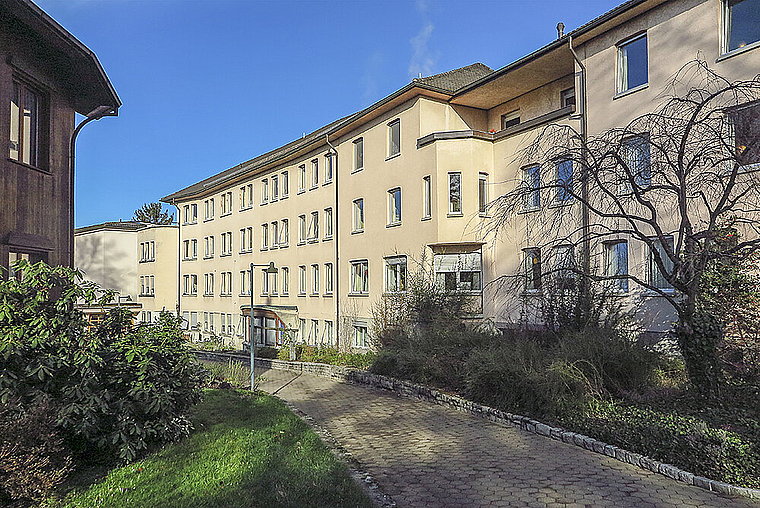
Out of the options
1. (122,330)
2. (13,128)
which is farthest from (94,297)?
(13,128)

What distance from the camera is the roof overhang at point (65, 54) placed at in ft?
33.9

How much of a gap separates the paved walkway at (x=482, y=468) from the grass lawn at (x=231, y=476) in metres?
0.78

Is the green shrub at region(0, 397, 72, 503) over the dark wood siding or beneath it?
beneath

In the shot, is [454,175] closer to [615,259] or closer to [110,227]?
[615,259]

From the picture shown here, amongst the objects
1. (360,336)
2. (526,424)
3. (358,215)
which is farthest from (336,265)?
(526,424)

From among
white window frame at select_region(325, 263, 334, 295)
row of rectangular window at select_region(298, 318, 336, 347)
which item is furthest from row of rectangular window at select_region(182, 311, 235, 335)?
white window frame at select_region(325, 263, 334, 295)

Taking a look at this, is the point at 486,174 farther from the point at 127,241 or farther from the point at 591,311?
the point at 127,241

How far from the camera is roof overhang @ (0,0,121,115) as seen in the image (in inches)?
407

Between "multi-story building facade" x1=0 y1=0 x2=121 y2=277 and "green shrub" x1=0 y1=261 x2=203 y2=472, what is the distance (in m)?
3.25

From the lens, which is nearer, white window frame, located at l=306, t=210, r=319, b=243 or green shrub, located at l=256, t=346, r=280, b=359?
green shrub, located at l=256, t=346, r=280, b=359

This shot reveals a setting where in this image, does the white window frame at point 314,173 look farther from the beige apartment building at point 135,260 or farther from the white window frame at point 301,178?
the beige apartment building at point 135,260

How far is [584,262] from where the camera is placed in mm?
16109

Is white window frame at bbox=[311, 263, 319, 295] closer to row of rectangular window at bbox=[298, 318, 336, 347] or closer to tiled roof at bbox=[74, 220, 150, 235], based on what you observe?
row of rectangular window at bbox=[298, 318, 336, 347]

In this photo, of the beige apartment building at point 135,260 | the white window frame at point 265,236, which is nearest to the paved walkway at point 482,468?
the white window frame at point 265,236
